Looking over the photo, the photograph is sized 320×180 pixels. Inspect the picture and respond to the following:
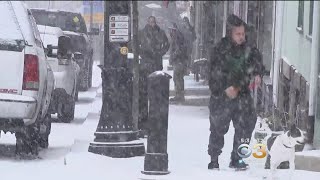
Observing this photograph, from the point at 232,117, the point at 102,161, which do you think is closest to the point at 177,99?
the point at 102,161

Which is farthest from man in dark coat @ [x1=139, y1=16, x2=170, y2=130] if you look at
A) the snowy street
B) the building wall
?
the building wall

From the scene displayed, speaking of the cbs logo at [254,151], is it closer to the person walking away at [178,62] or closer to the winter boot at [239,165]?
the winter boot at [239,165]

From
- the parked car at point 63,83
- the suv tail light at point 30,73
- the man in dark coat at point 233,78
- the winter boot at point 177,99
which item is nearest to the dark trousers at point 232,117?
the man in dark coat at point 233,78

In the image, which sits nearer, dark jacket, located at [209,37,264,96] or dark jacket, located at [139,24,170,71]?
dark jacket, located at [209,37,264,96]

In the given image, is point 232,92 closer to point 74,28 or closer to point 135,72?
point 135,72

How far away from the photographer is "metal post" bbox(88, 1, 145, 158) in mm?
11039

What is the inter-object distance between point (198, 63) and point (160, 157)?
40.4 feet

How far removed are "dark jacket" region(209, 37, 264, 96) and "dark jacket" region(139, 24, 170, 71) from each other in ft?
14.5

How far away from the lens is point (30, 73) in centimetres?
1054

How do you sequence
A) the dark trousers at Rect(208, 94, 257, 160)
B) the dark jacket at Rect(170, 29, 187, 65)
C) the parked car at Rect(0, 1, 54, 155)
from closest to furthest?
the dark trousers at Rect(208, 94, 257, 160)
the parked car at Rect(0, 1, 54, 155)
the dark jacket at Rect(170, 29, 187, 65)

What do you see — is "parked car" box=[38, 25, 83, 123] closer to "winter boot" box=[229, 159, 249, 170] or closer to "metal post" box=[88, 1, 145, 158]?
"metal post" box=[88, 1, 145, 158]

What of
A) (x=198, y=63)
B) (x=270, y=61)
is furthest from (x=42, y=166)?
(x=198, y=63)

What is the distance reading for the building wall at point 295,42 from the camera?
1314cm

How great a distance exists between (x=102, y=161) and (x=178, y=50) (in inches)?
386
